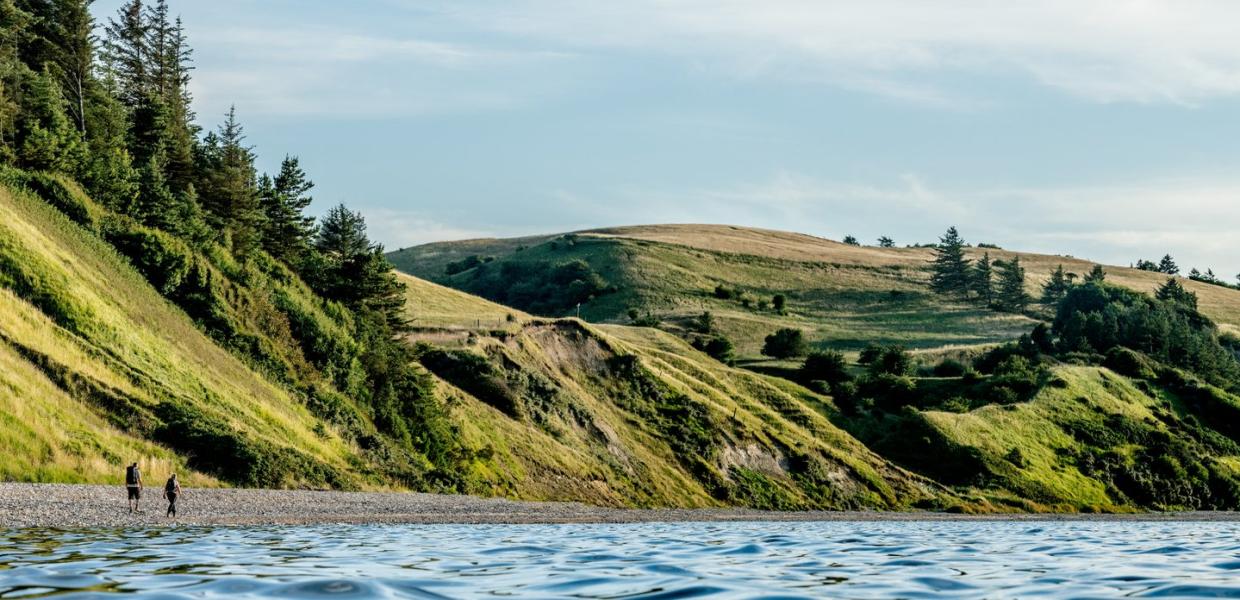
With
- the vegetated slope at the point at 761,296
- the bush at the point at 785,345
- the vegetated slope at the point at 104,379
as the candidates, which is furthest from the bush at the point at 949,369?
the vegetated slope at the point at 104,379

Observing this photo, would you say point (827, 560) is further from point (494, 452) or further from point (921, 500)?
point (921, 500)

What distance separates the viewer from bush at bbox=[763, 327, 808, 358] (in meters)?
128

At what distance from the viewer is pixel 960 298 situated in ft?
602

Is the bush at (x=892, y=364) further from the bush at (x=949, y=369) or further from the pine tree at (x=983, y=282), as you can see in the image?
the pine tree at (x=983, y=282)

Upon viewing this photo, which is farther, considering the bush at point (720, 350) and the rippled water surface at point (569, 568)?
the bush at point (720, 350)

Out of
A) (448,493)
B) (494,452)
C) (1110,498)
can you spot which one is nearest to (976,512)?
(1110,498)

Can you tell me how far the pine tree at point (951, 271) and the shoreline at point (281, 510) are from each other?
13329cm

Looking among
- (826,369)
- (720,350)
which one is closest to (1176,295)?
(826,369)

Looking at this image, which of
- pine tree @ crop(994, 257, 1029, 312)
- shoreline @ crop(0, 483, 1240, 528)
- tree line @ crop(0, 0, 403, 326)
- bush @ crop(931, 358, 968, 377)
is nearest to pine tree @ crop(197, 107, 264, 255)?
tree line @ crop(0, 0, 403, 326)

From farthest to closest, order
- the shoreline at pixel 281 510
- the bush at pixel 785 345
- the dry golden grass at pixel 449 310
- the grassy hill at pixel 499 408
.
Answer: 1. the bush at pixel 785 345
2. the dry golden grass at pixel 449 310
3. the grassy hill at pixel 499 408
4. the shoreline at pixel 281 510

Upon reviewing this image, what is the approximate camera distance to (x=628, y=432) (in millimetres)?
78188

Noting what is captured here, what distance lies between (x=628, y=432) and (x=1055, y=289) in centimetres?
12831

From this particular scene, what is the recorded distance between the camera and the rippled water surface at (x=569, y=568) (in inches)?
573

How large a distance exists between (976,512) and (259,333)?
47003mm
